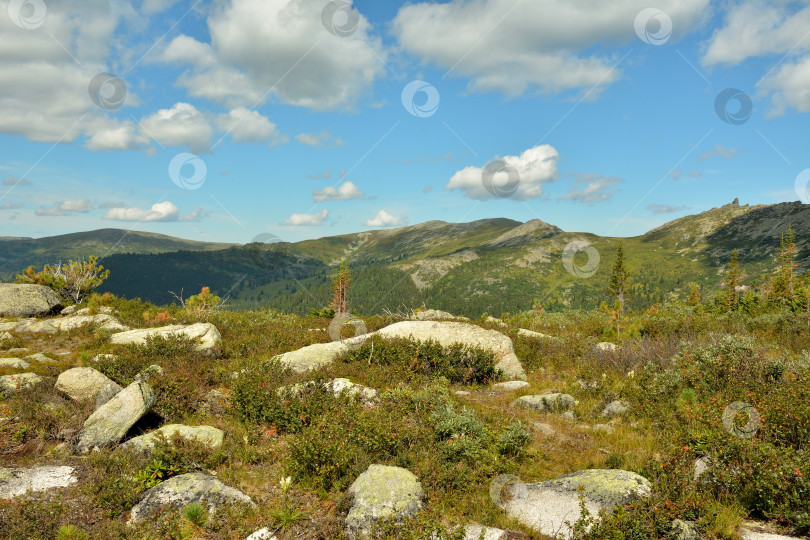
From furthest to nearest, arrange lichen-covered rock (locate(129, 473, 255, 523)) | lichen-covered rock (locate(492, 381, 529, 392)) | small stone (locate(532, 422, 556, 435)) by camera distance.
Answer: lichen-covered rock (locate(492, 381, 529, 392)) < small stone (locate(532, 422, 556, 435)) < lichen-covered rock (locate(129, 473, 255, 523))

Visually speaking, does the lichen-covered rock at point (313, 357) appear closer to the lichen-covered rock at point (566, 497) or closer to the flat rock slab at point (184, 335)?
the flat rock slab at point (184, 335)

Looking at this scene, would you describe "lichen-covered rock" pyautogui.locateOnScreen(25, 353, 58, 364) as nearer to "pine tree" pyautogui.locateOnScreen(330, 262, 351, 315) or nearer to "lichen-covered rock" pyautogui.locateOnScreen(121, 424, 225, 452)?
"lichen-covered rock" pyautogui.locateOnScreen(121, 424, 225, 452)

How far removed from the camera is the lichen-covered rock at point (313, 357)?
13.1m

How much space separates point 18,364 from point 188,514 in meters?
10.9

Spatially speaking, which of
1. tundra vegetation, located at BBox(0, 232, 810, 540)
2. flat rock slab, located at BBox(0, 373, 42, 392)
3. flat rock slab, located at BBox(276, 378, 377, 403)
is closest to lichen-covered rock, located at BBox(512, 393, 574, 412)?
tundra vegetation, located at BBox(0, 232, 810, 540)

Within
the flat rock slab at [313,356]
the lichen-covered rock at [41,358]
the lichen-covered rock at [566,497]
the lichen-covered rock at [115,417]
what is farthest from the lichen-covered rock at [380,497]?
the lichen-covered rock at [41,358]

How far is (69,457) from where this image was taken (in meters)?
8.20

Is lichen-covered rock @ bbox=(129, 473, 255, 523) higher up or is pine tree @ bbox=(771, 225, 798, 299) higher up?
pine tree @ bbox=(771, 225, 798, 299)

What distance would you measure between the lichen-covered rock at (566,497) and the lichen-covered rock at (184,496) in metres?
4.40

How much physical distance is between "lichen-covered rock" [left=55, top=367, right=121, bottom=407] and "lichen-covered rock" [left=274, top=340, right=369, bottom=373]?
14.0 feet

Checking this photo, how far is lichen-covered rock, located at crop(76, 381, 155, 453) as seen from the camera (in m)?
8.57

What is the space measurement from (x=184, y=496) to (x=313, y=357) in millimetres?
7226

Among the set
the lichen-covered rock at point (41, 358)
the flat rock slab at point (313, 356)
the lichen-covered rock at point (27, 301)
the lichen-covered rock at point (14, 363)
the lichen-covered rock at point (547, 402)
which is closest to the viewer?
the lichen-covered rock at point (547, 402)

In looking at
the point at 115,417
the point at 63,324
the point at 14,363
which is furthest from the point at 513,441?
the point at 63,324
